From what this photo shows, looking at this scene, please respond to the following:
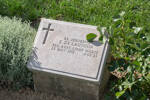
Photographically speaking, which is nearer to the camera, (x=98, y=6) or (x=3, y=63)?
(x=3, y=63)

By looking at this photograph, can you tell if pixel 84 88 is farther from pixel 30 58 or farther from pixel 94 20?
pixel 94 20

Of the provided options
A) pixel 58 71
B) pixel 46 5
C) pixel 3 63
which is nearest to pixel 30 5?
pixel 46 5

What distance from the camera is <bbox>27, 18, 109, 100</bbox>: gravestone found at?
3.47 metres

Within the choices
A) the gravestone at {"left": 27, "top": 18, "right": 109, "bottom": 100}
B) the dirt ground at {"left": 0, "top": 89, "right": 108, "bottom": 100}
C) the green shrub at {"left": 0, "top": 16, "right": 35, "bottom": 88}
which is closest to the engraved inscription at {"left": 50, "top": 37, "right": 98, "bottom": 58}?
the gravestone at {"left": 27, "top": 18, "right": 109, "bottom": 100}

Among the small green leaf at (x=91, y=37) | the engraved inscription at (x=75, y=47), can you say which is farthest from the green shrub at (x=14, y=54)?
the small green leaf at (x=91, y=37)

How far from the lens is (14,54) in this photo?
376 cm

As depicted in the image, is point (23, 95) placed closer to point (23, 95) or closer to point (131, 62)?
point (23, 95)

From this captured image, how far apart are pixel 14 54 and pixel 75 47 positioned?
71cm

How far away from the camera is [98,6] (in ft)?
16.2

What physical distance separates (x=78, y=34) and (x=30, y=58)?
592mm

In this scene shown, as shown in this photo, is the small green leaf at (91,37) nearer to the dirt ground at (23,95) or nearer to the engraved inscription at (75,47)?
the engraved inscription at (75,47)

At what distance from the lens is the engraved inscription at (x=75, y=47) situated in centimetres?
355

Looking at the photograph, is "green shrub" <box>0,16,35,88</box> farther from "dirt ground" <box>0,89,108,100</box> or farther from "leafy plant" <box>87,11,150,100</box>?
"leafy plant" <box>87,11,150,100</box>

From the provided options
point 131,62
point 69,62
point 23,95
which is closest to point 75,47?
point 69,62
